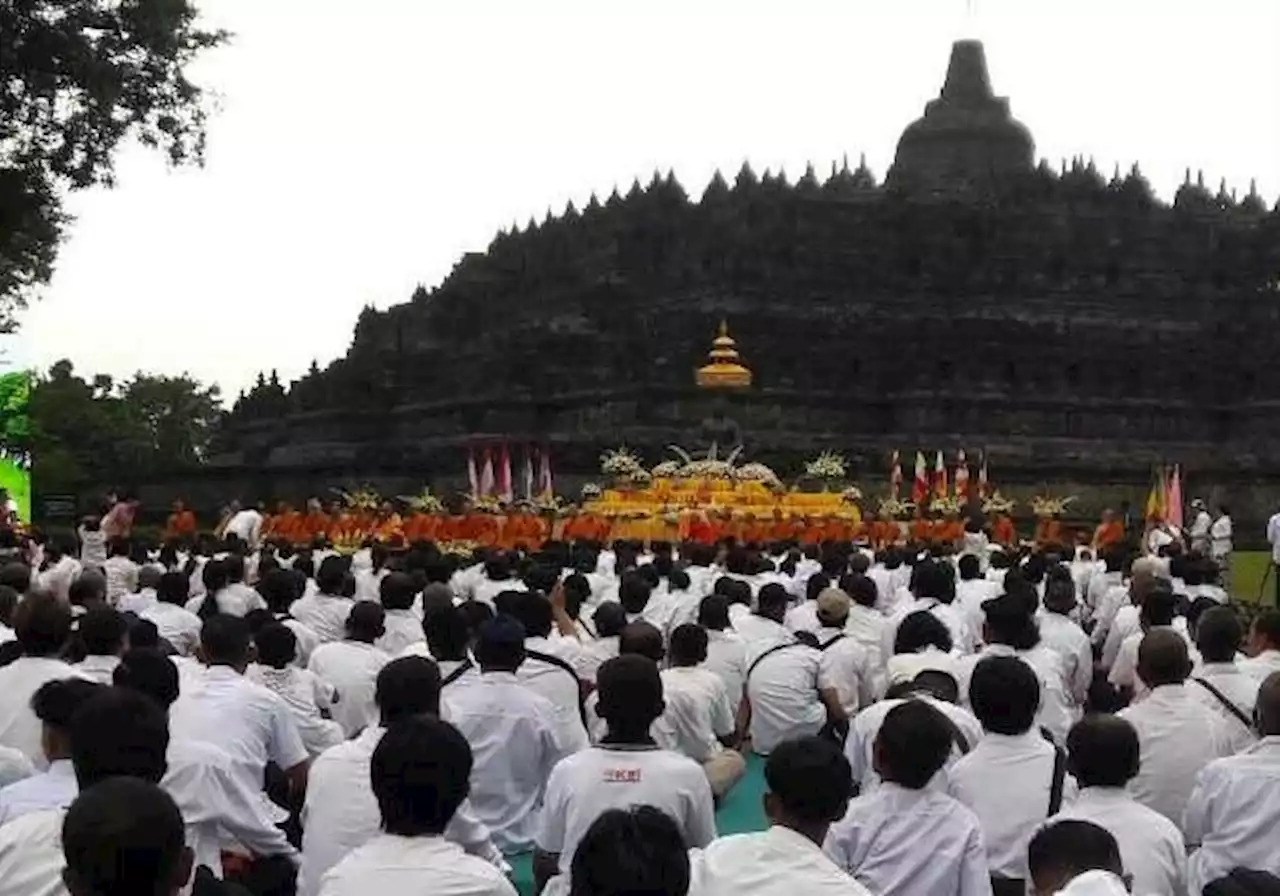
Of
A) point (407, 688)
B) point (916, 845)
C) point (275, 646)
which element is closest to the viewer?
point (916, 845)

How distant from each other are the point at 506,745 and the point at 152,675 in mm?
2063

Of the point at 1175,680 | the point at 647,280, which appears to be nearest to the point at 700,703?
the point at 1175,680

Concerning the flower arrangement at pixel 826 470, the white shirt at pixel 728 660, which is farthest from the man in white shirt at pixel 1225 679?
the flower arrangement at pixel 826 470

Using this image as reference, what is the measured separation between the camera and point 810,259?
49.9m

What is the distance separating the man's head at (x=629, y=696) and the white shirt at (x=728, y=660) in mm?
5145

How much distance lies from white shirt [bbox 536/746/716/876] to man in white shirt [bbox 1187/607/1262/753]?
2960 millimetres

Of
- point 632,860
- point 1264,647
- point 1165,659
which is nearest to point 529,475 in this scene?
point 1264,647

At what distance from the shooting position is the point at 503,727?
28.0 ft

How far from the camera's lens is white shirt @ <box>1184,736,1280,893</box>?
6.54 m

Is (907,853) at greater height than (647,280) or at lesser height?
lesser

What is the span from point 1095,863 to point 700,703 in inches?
188

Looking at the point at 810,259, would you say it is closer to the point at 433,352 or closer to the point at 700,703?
the point at 433,352

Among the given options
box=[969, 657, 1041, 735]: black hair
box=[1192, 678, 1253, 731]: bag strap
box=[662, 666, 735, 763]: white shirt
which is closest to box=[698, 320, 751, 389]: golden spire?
box=[662, 666, 735, 763]: white shirt

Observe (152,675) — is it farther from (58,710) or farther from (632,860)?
(632,860)
